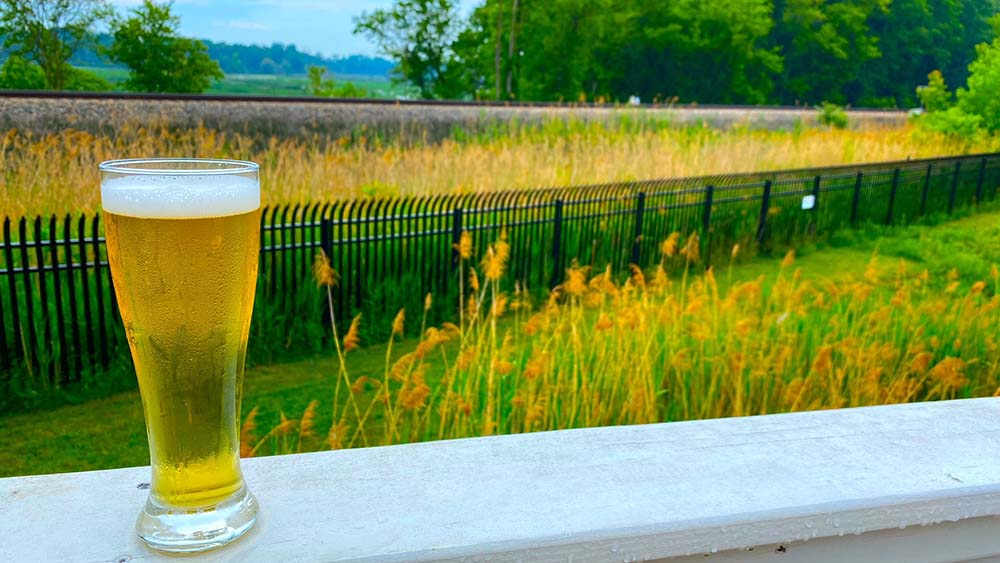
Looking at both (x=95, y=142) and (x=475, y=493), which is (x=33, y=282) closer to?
(x=95, y=142)

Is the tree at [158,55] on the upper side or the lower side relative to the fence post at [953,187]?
upper

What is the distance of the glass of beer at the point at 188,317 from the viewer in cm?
76

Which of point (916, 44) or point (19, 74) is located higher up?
point (916, 44)

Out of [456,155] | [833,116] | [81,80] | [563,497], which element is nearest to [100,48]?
[81,80]

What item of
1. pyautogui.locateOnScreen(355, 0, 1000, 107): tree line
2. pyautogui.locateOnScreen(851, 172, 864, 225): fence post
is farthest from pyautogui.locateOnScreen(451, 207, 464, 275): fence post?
pyautogui.locateOnScreen(851, 172, 864, 225): fence post

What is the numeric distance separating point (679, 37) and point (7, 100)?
6.80 metres

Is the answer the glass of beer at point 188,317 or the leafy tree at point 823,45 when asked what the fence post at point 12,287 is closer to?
the glass of beer at point 188,317

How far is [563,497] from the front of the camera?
1025 millimetres

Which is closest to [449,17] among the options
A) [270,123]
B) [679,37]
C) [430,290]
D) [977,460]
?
[679,37]

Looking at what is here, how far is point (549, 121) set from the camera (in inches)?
417

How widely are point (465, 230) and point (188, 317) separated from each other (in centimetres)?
461

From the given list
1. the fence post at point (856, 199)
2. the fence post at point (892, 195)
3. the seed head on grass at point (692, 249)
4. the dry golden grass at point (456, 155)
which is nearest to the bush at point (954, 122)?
the dry golden grass at point (456, 155)

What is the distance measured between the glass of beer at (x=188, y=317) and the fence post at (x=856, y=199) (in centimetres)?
779

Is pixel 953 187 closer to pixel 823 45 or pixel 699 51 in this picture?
pixel 823 45
